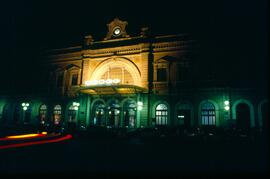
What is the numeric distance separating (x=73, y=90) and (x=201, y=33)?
17.0 meters

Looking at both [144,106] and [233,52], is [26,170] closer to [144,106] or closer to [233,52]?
[144,106]

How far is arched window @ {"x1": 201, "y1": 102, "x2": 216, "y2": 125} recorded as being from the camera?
2351 cm

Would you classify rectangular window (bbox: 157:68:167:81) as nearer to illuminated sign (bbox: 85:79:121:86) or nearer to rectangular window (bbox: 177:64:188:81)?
rectangular window (bbox: 177:64:188:81)

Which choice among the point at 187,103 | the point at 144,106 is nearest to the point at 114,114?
the point at 144,106

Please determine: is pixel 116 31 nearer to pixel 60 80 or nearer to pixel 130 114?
pixel 60 80

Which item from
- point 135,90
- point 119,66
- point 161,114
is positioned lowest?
point 161,114

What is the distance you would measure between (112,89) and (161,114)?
616 cm

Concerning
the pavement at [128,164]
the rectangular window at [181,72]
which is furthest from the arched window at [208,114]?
the pavement at [128,164]

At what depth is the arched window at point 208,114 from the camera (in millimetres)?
23508

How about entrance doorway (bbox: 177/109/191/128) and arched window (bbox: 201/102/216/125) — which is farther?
entrance doorway (bbox: 177/109/191/128)

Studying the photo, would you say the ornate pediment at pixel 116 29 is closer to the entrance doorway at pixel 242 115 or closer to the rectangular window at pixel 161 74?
the rectangular window at pixel 161 74

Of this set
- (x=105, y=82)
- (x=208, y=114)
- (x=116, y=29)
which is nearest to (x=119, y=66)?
(x=105, y=82)

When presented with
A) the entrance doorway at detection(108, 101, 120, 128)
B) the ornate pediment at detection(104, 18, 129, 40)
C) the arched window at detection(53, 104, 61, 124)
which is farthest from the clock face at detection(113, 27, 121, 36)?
the arched window at detection(53, 104, 61, 124)

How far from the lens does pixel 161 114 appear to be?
82.4 feet
